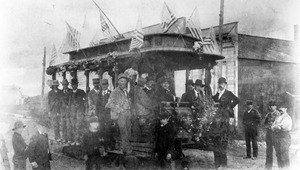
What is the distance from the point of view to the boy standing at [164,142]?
583 centimetres

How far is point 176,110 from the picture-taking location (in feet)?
22.4

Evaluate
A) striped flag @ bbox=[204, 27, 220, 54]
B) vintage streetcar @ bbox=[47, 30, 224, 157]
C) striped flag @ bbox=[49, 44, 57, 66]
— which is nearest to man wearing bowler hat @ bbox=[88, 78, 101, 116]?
vintage streetcar @ bbox=[47, 30, 224, 157]

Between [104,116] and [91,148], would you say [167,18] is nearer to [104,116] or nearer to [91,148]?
[104,116]

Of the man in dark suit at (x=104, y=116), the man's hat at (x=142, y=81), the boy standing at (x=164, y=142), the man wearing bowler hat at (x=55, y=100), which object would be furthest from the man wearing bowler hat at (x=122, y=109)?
the man wearing bowler hat at (x=55, y=100)

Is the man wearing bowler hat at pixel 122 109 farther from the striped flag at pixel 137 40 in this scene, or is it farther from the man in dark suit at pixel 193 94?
the man in dark suit at pixel 193 94

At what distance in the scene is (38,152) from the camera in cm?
505

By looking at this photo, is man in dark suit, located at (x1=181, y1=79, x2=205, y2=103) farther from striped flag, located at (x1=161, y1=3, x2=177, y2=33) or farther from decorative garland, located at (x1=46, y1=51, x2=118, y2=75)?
decorative garland, located at (x1=46, y1=51, x2=118, y2=75)

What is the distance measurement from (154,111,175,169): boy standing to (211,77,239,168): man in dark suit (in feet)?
4.55

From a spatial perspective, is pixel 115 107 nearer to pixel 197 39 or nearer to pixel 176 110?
pixel 176 110

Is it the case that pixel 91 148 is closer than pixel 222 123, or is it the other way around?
pixel 91 148

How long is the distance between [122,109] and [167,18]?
11.1ft

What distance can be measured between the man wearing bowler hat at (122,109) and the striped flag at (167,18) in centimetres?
279

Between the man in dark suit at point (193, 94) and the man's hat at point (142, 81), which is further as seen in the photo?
the man in dark suit at point (193, 94)

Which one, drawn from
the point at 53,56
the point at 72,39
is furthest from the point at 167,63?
the point at 53,56
